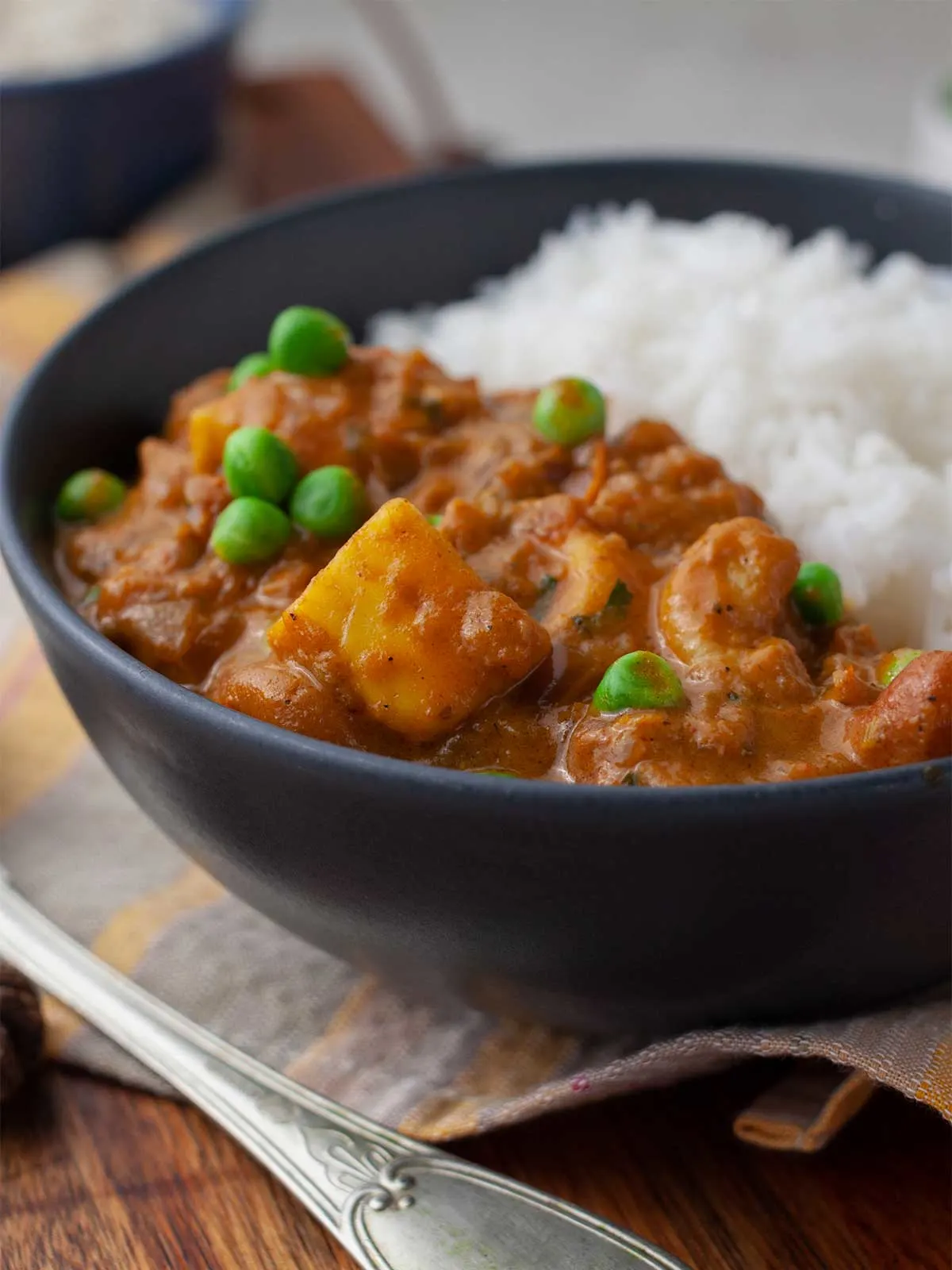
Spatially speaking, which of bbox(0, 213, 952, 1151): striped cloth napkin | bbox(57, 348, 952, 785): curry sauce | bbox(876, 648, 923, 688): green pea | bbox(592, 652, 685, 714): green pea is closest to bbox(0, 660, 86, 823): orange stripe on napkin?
bbox(0, 213, 952, 1151): striped cloth napkin

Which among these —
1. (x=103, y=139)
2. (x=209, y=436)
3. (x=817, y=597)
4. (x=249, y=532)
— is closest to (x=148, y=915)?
(x=249, y=532)

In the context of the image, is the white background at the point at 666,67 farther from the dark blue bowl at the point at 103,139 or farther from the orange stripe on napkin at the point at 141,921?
the orange stripe on napkin at the point at 141,921

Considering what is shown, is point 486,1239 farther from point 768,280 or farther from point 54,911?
point 768,280

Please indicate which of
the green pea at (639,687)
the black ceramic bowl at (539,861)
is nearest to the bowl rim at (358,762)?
the black ceramic bowl at (539,861)

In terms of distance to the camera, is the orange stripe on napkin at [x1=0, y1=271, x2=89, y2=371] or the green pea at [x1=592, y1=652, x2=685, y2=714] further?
the orange stripe on napkin at [x1=0, y1=271, x2=89, y2=371]

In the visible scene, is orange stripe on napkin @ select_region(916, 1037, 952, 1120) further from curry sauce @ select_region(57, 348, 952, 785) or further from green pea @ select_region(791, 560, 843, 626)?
green pea @ select_region(791, 560, 843, 626)

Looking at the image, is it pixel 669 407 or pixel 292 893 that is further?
pixel 669 407

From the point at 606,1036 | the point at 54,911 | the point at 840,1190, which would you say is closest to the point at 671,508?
the point at 606,1036
